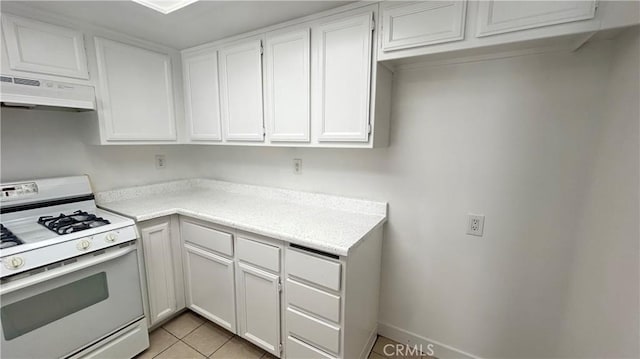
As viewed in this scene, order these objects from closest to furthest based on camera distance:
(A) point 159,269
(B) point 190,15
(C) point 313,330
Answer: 1. (C) point 313,330
2. (B) point 190,15
3. (A) point 159,269

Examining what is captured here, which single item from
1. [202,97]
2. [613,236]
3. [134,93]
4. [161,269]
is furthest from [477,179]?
[134,93]

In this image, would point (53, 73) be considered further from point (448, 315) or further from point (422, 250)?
point (448, 315)

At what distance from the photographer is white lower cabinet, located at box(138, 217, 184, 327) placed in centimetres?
182

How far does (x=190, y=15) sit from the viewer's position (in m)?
1.62

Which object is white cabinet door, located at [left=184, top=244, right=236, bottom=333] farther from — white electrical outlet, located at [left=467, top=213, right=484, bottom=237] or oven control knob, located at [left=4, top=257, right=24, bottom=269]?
white electrical outlet, located at [left=467, top=213, right=484, bottom=237]

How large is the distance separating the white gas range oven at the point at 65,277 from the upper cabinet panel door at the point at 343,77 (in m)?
1.44

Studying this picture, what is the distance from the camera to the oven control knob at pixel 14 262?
117 centimetres

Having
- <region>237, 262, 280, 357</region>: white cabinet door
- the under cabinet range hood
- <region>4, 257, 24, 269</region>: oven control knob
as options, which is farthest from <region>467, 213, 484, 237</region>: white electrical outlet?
the under cabinet range hood

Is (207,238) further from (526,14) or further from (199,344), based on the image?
(526,14)

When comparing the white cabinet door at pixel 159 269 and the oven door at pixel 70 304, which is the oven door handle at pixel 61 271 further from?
the white cabinet door at pixel 159 269

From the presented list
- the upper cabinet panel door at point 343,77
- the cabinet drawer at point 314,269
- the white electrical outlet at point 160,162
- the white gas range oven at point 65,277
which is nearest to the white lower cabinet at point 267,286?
the cabinet drawer at point 314,269

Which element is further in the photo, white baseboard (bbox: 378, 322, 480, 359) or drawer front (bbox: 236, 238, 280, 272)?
white baseboard (bbox: 378, 322, 480, 359)

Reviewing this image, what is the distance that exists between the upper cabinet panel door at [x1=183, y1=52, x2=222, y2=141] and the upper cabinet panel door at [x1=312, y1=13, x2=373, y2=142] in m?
0.94

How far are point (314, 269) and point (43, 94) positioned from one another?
1.80 metres
